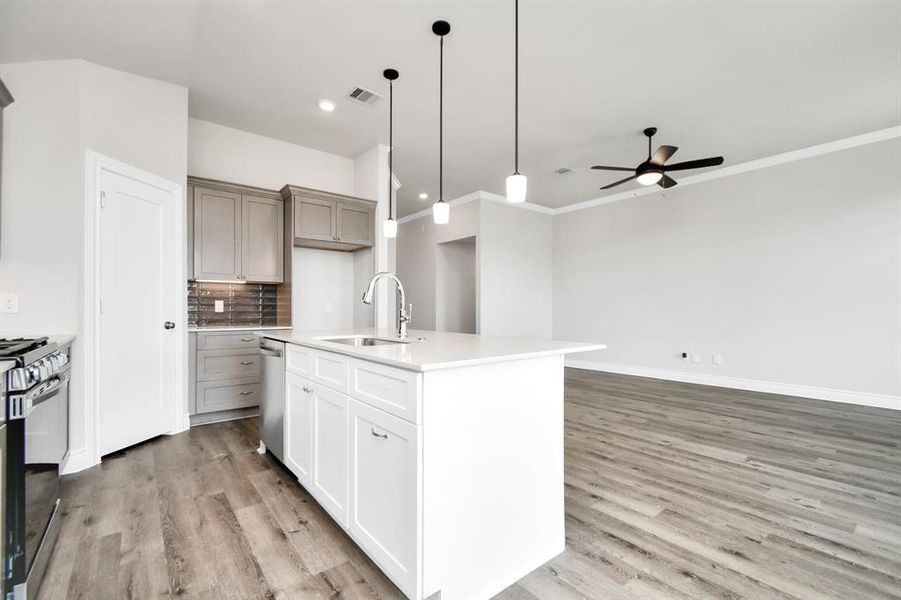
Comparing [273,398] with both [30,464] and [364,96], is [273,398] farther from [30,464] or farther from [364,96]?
[364,96]

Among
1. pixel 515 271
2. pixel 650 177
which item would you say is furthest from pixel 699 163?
pixel 515 271

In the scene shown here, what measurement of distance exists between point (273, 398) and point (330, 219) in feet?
7.51

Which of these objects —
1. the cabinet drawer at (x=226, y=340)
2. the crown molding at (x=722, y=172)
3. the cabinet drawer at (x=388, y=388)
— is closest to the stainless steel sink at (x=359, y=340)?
the cabinet drawer at (x=388, y=388)

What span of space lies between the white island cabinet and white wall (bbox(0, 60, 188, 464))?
2183 millimetres

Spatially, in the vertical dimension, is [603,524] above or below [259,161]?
below

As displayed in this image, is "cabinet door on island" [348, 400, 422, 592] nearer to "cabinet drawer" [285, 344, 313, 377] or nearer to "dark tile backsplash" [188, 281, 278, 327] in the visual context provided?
"cabinet drawer" [285, 344, 313, 377]

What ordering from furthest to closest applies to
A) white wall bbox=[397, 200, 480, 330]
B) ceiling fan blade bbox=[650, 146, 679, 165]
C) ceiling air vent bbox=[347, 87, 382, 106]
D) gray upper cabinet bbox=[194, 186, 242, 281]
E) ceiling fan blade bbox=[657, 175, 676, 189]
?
1. white wall bbox=[397, 200, 480, 330]
2. ceiling fan blade bbox=[657, 175, 676, 189]
3. ceiling fan blade bbox=[650, 146, 679, 165]
4. gray upper cabinet bbox=[194, 186, 242, 281]
5. ceiling air vent bbox=[347, 87, 382, 106]

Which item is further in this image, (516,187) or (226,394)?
(226,394)

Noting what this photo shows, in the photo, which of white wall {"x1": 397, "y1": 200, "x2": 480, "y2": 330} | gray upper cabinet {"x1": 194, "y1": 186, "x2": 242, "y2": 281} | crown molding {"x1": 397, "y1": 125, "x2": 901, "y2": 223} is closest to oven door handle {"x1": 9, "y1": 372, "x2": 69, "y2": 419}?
gray upper cabinet {"x1": 194, "y1": 186, "x2": 242, "y2": 281}

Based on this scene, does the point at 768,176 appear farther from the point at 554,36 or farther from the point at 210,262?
the point at 210,262

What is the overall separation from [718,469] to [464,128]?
384 centimetres

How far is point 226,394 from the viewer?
12.3 ft

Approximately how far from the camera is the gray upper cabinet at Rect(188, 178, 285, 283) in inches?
150

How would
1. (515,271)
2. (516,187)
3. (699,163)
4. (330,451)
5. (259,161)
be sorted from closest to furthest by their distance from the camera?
(330,451)
(516,187)
(699,163)
(259,161)
(515,271)
